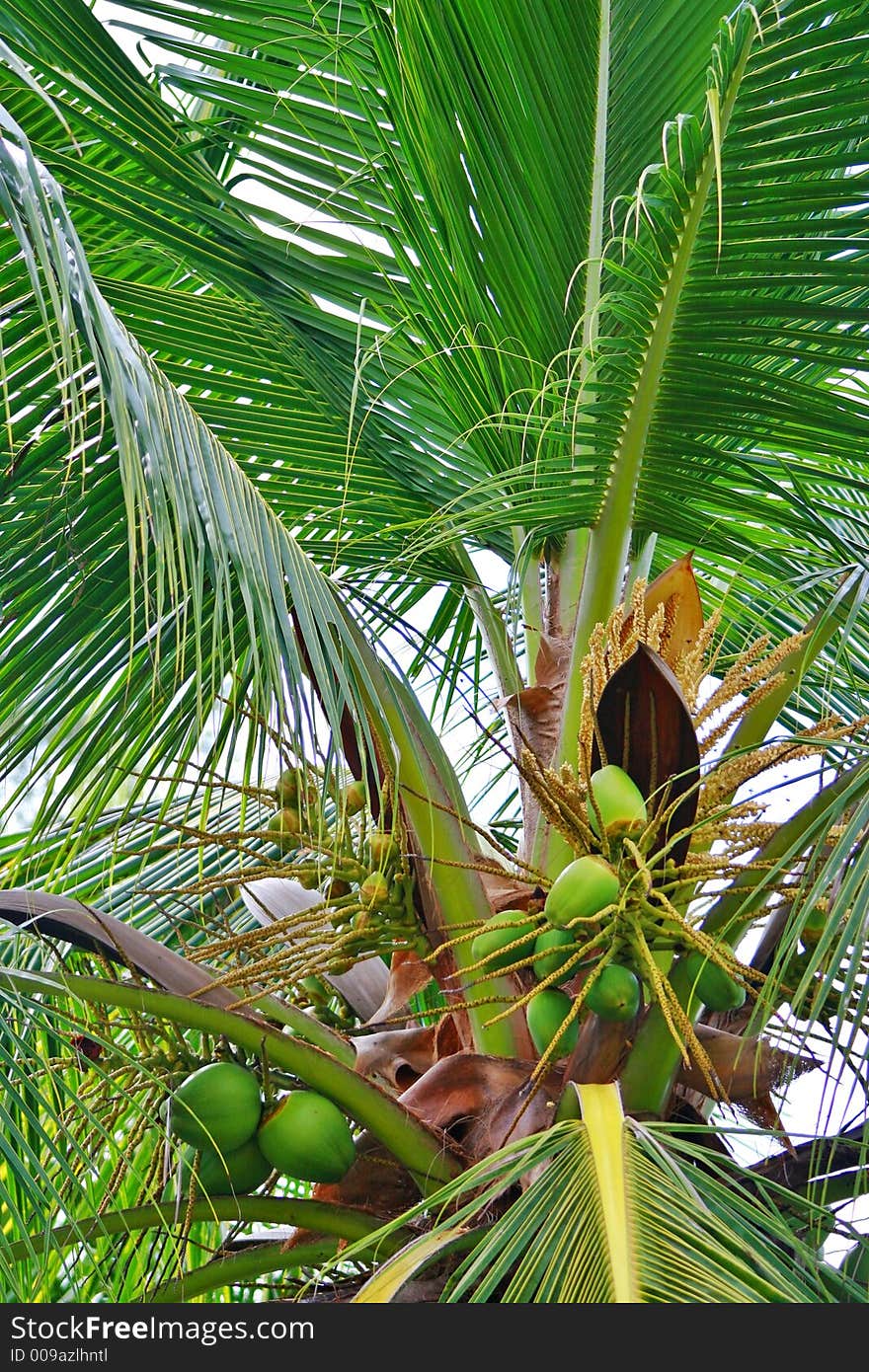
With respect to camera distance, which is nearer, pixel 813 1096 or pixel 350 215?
pixel 813 1096

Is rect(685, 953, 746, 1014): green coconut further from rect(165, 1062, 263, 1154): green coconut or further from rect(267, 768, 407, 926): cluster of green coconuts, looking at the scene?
rect(165, 1062, 263, 1154): green coconut

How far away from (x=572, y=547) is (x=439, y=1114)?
0.77m

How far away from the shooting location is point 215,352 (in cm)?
194

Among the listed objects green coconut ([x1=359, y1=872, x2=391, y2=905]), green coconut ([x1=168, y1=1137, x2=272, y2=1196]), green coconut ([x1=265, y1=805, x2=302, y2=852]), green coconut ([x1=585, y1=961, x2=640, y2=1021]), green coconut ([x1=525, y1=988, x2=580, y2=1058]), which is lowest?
green coconut ([x1=168, y1=1137, x2=272, y2=1196])

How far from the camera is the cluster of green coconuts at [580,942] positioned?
1174mm

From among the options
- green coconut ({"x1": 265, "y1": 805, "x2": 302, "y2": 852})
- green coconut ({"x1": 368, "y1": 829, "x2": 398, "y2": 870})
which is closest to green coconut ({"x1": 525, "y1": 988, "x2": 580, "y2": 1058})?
green coconut ({"x1": 368, "y1": 829, "x2": 398, "y2": 870})

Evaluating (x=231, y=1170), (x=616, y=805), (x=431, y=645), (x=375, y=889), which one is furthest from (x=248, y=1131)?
(x=431, y=645)

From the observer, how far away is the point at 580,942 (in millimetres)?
1229

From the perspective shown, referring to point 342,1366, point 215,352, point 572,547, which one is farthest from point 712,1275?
point 215,352

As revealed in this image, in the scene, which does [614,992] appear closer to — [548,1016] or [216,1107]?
[548,1016]

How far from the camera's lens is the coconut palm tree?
3.78 feet

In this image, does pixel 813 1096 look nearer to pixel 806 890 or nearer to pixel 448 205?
pixel 806 890

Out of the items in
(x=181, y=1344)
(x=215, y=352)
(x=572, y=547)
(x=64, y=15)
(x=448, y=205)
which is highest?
(x=64, y=15)

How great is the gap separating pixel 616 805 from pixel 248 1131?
0.50 meters
